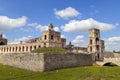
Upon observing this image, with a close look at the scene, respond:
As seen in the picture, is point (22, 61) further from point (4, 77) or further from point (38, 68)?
point (4, 77)

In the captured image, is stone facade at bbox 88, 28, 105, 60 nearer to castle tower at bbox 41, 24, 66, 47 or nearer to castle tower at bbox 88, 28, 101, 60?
castle tower at bbox 88, 28, 101, 60

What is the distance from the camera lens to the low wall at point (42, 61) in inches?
2151

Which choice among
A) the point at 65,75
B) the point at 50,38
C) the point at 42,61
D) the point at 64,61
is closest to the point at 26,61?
the point at 42,61

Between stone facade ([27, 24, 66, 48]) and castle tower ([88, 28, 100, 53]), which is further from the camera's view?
castle tower ([88, 28, 100, 53])

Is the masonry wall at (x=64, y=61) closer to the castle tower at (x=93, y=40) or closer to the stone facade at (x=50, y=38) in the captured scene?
the stone facade at (x=50, y=38)

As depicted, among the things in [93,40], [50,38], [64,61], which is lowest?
[64,61]

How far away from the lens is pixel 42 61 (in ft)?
177

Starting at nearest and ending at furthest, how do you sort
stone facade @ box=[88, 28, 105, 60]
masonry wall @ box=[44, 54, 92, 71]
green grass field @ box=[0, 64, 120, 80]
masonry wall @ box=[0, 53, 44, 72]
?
green grass field @ box=[0, 64, 120, 80]
masonry wall @ box=[0, 53, 44, 72]
masonry wall @ box=[44, 54, 92, 71]
stone facade @ box=[88, 28, 105, 60]

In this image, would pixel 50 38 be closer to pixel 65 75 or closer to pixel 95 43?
pixel 95 43

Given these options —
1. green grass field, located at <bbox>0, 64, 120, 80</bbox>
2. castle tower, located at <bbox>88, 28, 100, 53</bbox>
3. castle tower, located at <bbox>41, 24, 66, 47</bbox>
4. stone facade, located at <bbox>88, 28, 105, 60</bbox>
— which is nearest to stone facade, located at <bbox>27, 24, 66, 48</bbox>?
castle tower, located at <bbox>41, 24, 66, 47</bbox>

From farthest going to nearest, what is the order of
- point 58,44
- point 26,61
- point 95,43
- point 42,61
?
1. point 95,43
2. point 58,44
3. point 26,61
4. point 42,61

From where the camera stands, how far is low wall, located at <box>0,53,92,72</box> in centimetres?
5462

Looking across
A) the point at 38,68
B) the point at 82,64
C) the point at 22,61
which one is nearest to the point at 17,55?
the point at 22,61

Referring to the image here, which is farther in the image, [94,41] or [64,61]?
[94,41]
